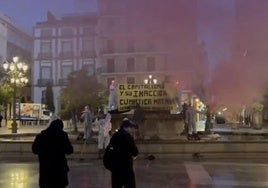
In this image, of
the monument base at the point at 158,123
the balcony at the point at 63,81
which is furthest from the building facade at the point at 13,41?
the monument base at the point at 158,123

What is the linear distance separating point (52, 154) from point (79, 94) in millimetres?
38380

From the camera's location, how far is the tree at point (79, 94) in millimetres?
44594

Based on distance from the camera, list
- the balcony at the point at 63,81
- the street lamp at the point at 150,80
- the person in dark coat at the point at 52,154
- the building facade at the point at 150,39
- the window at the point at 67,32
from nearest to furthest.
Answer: the person in dark coat at the point at 52,154 → the building facade at the point at 150,39 → the window at the point at 67,32 → the street lamp at the point at 150,80 → the balcony at the point at 63,81

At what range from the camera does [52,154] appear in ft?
27.3

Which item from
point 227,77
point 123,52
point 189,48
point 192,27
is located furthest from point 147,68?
point 192,27

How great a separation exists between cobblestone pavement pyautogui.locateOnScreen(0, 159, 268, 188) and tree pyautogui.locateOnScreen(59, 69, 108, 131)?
2643 centimetres

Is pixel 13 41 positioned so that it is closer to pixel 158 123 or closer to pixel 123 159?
pixel 158 123

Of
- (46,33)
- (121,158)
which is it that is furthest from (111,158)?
(46,33)

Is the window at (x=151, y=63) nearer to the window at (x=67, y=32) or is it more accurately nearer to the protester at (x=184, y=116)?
the window at (x=67, y=32)

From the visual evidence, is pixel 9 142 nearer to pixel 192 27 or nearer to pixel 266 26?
pixel 192 27

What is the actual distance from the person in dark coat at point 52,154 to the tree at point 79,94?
34660 millimetres

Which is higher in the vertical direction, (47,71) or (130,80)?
(47,71)

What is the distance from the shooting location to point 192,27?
48.1 feet

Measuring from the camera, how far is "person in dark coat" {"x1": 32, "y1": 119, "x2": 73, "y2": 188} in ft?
27.3
